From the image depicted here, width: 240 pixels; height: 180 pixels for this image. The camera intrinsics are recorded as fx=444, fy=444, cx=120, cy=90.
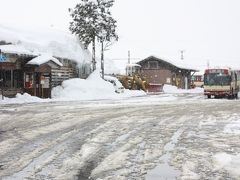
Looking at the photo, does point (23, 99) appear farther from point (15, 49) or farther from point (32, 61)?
point (15, 49)

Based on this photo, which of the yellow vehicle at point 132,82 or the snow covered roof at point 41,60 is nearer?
the snow covered roof at point 41,60

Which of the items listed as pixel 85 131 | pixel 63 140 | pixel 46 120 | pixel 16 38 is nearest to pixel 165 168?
pixel 63 140

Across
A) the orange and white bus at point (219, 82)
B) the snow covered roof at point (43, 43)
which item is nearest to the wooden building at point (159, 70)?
the snow covered roof at point (43, 43)

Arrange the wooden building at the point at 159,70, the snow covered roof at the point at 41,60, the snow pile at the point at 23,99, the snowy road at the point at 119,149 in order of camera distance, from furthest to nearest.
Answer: the wooden building at the point at 159,70 < the snow covered roof at the point at 41,60 < the snow pile at the point at 23,99 < the snowy road at the point at 119,149

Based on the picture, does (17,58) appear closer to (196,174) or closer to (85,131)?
(85,131)

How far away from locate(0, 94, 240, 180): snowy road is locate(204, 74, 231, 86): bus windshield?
22.9 metres

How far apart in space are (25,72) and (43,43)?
254 inches

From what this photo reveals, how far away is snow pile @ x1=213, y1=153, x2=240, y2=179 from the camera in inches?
302

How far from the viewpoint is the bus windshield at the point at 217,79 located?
38.2 metres

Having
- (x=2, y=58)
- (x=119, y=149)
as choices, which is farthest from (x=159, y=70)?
(x=119, y=149)

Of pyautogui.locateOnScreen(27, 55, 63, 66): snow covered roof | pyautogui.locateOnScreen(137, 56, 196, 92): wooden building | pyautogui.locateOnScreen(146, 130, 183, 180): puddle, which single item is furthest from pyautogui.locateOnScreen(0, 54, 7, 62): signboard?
pyautogui.locateOnScreen(137, 56, 196, 92): wooden building

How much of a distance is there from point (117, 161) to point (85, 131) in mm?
4667

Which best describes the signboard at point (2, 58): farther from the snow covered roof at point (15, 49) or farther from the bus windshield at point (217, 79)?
the bus windshield at point (217, 79)

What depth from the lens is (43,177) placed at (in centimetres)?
724
